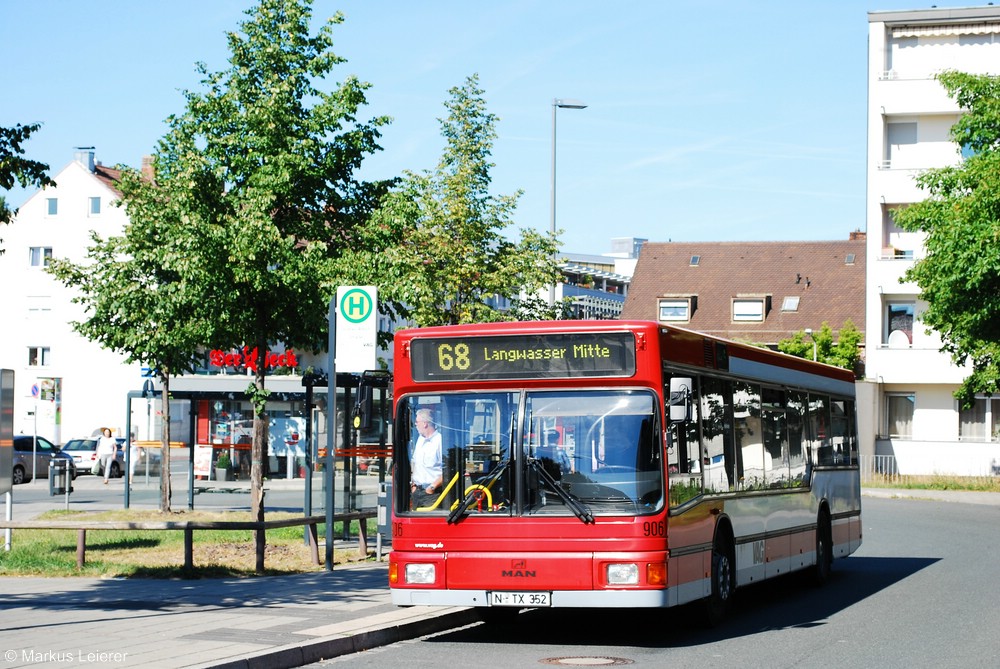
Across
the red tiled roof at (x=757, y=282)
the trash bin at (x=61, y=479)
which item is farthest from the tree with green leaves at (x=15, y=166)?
the red tiled roof at (x=757, y=282)

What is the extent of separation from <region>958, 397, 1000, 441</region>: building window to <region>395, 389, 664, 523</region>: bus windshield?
46.1 metres

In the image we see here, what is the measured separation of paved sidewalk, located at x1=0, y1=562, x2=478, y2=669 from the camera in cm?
1001

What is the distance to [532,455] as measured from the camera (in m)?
12.0

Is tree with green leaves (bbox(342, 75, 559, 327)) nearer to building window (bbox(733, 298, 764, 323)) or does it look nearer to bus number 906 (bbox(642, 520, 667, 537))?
bus number 906 (bbox(642, 520, 667, 537))

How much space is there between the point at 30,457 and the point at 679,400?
4205 cm

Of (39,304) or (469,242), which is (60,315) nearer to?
(39,304)

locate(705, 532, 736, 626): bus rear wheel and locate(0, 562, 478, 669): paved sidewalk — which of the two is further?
locate(705, 532, 736, 626): bus rear wheel

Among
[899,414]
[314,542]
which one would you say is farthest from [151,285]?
[899,414]

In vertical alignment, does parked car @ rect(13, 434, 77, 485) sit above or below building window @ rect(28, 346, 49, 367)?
below

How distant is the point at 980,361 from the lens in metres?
46.0

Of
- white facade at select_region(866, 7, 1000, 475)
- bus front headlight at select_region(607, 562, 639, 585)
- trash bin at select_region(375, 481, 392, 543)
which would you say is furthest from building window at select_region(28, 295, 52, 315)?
bus front headlight at select_region(607, 562, 639, 585)

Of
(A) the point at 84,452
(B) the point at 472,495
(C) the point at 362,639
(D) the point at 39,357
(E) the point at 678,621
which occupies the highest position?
(D) the point at 39,357

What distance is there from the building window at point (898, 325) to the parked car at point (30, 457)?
104ft

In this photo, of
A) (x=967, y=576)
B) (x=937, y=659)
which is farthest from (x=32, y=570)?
(x=967, y=576)
